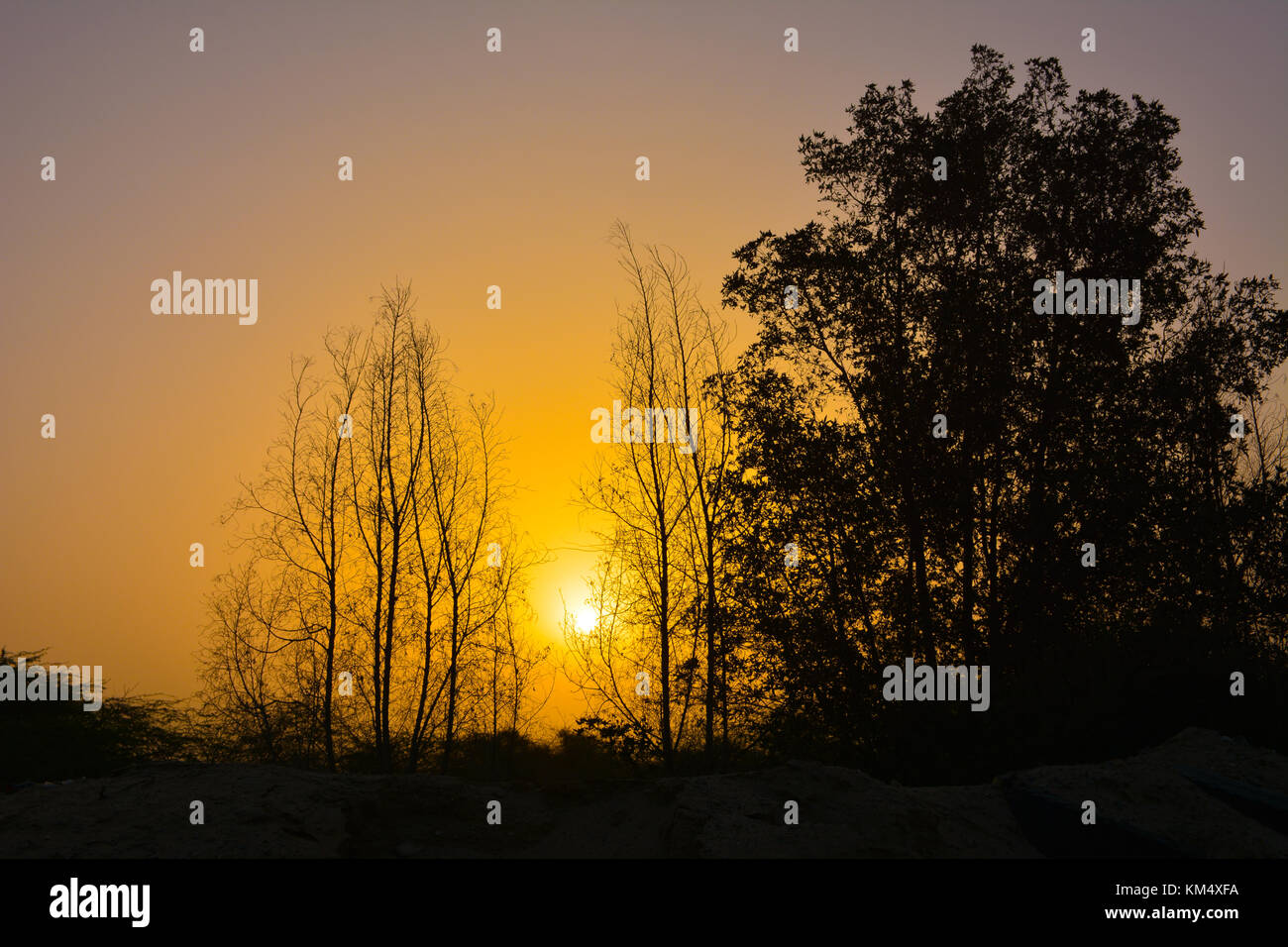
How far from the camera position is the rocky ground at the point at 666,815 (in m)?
7.04

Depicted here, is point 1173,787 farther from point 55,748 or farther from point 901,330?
point 55,748

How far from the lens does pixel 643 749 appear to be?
62.5 feet

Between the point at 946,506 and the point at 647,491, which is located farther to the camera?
the point at 647,491

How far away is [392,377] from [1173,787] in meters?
18.4

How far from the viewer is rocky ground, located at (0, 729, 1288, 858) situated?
7.04 meters

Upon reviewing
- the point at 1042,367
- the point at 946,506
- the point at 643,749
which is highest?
the point at 1042,367

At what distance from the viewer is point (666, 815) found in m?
7.91

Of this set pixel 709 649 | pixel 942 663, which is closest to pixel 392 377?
pixel 709 649

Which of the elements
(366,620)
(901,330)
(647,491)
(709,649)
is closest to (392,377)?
(366,620)

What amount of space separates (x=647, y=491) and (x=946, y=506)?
5745 mm
